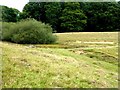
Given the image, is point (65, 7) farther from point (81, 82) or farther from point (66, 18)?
point (81, 82)

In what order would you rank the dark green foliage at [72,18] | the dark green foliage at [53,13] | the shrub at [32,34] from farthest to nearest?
the dark green foliage at [72,18], the dark green foliage at [53,13], the shrub at [32,34]

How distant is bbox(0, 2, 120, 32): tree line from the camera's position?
6053cm

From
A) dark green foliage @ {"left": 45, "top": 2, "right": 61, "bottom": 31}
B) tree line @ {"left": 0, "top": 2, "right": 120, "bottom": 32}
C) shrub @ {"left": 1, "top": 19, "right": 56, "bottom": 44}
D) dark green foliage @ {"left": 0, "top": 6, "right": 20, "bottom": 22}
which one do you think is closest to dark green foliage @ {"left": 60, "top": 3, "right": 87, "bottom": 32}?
tree line @ {"left": 0, "top": 2, "right": 120, "bottom": 32}

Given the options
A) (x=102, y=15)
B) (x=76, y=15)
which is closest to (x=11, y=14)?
(x=76, y=15)

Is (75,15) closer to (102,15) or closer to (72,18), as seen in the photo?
(72,18)

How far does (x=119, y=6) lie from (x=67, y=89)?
55.8 meters

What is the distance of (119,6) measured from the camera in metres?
63.9

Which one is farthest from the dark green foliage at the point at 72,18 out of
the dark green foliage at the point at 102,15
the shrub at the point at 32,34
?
the shrub at the point at 32,34

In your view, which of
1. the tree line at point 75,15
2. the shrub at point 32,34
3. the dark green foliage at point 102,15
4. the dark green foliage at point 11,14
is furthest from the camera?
the dark green foliage at point 11,14

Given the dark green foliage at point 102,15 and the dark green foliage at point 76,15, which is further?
the dark green foliage at point 102,15

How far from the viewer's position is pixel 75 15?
6103 cm

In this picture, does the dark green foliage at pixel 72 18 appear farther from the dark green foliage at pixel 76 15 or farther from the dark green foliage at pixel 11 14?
the dark green foliage at pixel 11 14

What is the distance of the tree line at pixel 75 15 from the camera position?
60.5m

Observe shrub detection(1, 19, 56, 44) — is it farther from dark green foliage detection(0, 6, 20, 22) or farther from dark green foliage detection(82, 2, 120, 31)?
dark green foliage detection(0, 6, 20, 22)
